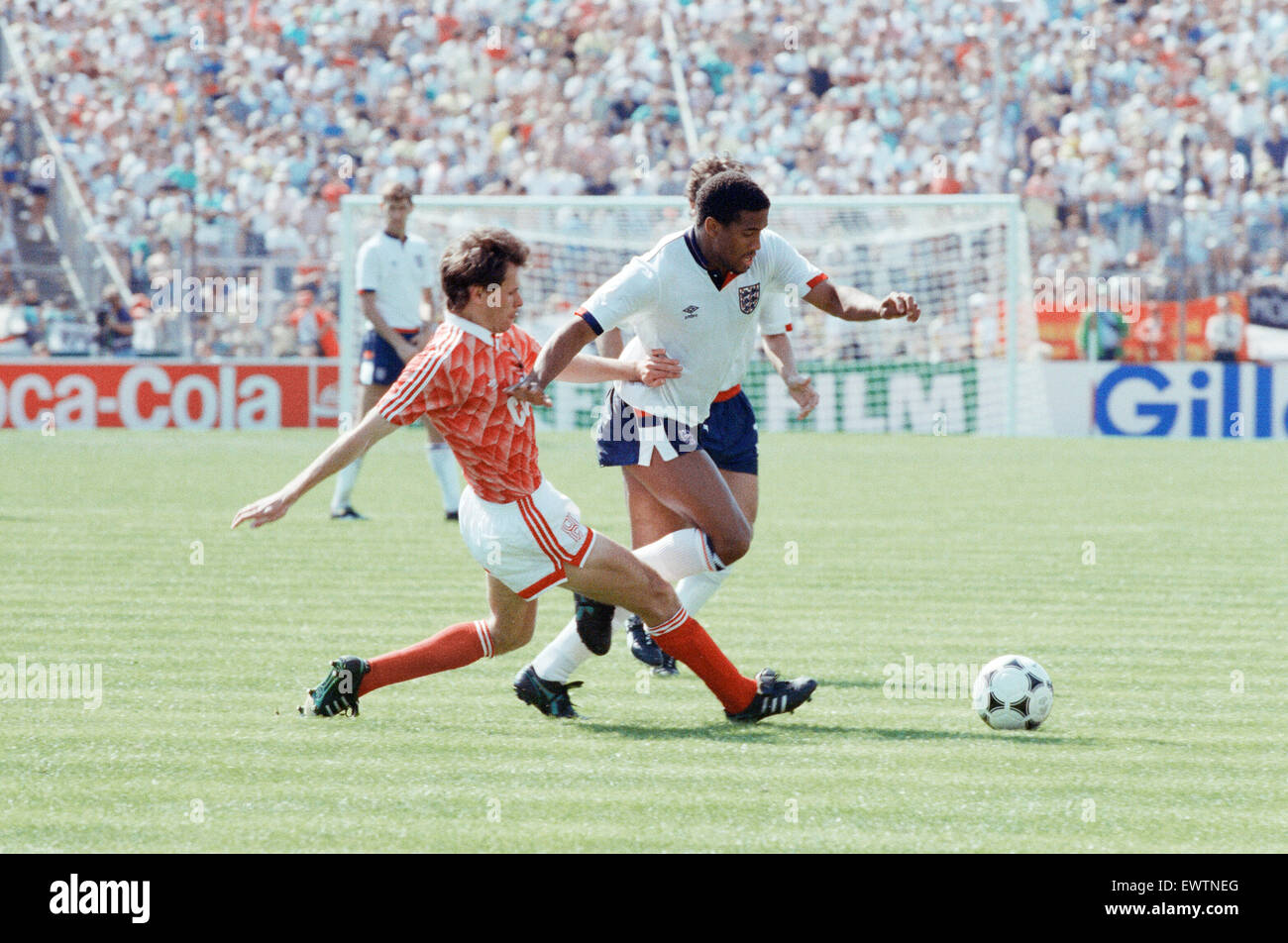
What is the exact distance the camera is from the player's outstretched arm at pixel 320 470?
4.81 metres

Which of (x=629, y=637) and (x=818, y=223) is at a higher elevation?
(x=818, y=223)

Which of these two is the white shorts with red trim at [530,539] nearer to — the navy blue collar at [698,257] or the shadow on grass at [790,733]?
the shadow on grass at [790,733]

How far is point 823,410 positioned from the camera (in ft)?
74.0

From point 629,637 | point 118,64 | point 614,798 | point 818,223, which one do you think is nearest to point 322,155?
point 118,64

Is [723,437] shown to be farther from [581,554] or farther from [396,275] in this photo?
[396,275]

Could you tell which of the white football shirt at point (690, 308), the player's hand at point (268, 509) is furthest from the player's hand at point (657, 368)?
the player's hand at point (268, 509)

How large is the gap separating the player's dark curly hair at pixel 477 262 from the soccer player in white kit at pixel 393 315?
653 cm

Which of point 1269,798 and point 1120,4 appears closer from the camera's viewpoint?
point 1269,798

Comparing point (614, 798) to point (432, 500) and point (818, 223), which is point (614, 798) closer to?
point (432, 500)

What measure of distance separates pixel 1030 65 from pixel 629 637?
67.8 feet

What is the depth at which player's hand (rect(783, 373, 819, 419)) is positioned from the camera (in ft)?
22.8

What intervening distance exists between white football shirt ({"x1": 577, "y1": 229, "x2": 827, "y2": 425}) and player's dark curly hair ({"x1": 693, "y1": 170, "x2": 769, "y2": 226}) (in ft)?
0.97

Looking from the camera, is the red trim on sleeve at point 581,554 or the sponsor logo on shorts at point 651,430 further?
the sponsor logo on shorts at point 651,430

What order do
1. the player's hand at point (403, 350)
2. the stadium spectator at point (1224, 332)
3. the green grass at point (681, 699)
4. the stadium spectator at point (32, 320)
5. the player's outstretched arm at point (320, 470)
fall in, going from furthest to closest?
the stadium spectator at point (32, 320), the stadium spectator at point (1224, 332), the player's hand at point (403, 350), the player's outstretched arm at point (320, 470), the green grass at point (681, 699)
